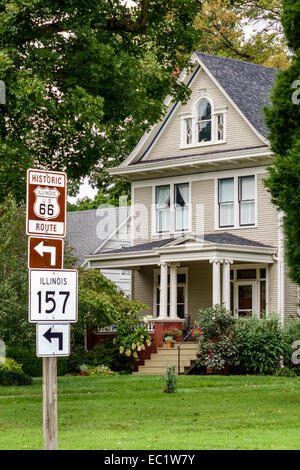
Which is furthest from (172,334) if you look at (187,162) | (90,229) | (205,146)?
(90,229)

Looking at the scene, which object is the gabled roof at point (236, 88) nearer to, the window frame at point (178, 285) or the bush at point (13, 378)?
the window frame at point (178, 285)

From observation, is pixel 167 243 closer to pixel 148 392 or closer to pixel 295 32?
pixel 148 392

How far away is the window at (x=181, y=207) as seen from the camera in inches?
1330

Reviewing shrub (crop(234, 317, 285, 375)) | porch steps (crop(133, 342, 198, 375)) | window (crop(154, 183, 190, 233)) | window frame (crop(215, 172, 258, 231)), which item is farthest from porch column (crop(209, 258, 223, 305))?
window (crop(154, 183, 190, 233))

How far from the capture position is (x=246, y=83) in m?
34.2

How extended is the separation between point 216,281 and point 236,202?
3.36 meters

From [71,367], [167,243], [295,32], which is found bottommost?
[71,367]

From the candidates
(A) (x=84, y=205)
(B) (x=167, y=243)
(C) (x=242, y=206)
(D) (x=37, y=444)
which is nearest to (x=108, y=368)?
(B) (x=167, y=243)

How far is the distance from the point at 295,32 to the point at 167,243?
1455 centimetres

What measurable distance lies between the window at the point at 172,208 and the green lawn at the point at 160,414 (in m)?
8.99

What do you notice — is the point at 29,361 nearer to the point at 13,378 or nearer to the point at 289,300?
the point at 13,378

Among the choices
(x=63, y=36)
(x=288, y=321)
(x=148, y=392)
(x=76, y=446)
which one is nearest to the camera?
(x=76, y=446)

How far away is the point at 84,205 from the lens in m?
60.1

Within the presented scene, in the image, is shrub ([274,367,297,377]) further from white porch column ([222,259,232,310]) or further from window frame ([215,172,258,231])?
window frame ([215,172,258,231])
